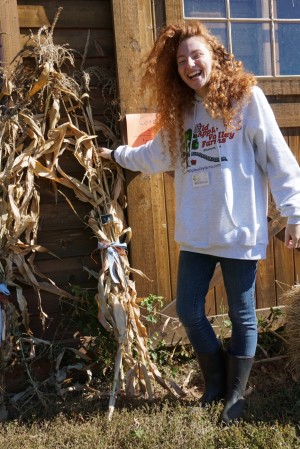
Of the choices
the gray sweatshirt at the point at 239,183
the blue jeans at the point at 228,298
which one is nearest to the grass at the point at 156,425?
the blue jeans at the point at 228,298

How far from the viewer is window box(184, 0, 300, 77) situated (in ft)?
12.0

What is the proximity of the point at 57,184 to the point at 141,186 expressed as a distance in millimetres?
536

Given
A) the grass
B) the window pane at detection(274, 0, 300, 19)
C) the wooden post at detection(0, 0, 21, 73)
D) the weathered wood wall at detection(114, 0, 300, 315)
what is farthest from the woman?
the window pane at detection(274, 0, 300, 19)

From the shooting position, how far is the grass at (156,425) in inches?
98.9

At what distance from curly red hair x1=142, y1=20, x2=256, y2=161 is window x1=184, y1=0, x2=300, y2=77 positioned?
0.89m

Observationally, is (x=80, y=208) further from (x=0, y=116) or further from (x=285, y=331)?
(x=285, y=331)

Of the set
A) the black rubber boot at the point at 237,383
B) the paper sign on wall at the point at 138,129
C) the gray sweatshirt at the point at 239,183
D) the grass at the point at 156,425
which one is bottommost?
the grass at the point at 156,425

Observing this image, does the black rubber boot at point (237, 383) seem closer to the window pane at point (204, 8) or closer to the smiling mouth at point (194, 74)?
the smiling mouth at point (194, 74)

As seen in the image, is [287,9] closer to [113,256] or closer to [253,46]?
[253,46]

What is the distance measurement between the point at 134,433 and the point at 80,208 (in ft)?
4.66

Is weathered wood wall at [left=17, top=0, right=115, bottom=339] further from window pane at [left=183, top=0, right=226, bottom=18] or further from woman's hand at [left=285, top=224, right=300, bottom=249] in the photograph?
woman's hand at [left=285, top=224, right=300, bottom=249]

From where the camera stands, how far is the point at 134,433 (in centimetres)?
258

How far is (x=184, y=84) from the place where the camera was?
2885 millimetres

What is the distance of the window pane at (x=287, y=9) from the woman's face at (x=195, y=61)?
137 cm
